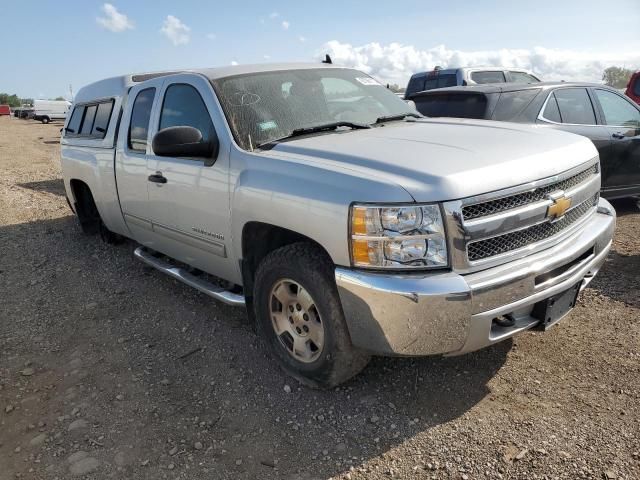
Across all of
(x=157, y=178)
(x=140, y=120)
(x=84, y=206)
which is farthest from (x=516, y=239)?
(x=84, y=206)

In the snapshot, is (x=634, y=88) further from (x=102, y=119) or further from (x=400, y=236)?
(x=400, y=236)

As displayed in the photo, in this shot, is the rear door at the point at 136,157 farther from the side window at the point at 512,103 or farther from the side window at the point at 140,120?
the side window at the point at 512,103

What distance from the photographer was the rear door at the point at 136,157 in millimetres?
4238

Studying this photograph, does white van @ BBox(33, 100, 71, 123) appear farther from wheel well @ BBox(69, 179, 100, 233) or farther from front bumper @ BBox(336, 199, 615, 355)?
front bumper @ BBox(336, 199, 615, 355)

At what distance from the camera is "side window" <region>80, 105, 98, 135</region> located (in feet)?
18.5

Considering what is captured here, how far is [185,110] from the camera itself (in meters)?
3.77

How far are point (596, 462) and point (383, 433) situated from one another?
3.27ft

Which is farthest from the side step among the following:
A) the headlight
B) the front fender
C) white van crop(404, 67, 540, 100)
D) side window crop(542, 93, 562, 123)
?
white van crop(404, 67, 540, 100)

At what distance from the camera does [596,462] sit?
7.68 feet

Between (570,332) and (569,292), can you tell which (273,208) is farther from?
(570,332)

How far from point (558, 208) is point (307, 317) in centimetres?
149

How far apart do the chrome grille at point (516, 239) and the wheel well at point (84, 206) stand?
516 centimetres

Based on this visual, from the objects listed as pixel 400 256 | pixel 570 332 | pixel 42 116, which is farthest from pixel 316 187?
pixel 42 116

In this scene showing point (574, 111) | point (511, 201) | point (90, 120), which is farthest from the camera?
point (574, 111)
